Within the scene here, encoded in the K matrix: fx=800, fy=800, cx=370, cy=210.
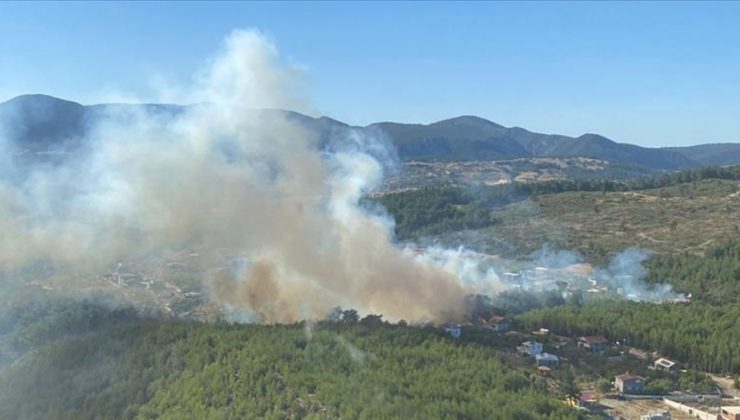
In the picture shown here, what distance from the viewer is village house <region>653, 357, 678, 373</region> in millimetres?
44200

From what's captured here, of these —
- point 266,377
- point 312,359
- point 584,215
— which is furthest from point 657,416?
point 584,215

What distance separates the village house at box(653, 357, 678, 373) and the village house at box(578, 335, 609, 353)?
3.30m

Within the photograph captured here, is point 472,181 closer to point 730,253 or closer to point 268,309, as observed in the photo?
point 730,253

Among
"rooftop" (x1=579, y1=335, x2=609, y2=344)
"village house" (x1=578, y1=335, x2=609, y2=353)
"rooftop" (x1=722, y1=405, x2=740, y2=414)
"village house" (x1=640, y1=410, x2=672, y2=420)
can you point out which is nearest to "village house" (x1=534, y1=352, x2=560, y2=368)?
"village house" (x1=578, y1=335, x2=609, y2=353)

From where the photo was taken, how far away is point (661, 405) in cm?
3959

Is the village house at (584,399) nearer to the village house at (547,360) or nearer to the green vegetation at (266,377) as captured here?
the green vegetation at (266,377)

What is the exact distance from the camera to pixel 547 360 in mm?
43969

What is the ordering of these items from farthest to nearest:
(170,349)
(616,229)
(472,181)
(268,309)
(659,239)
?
(472,181), (616,229), (659,239), (268,309), (170,349)

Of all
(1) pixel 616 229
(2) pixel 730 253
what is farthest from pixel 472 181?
(2) pixel 730 253

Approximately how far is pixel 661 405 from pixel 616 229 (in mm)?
54989

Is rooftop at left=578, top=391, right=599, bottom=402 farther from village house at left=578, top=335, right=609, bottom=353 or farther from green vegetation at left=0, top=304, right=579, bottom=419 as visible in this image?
village house at left=578, top=335, right=609, bottom=353

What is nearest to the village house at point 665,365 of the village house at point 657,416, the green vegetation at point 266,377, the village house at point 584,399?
the village house at point 584,399

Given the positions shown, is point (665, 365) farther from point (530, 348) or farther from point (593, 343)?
point (530, 348)

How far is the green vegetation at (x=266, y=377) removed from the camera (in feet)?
104
